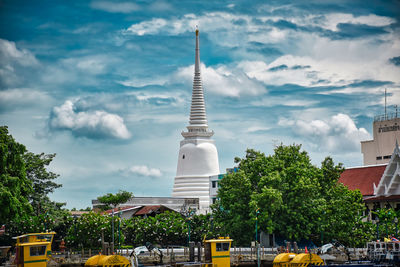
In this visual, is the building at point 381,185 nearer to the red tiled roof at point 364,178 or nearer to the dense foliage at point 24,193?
the red tiled roof at point 364,178

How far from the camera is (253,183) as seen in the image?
65.1 metres

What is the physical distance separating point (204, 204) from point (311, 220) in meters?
34.9

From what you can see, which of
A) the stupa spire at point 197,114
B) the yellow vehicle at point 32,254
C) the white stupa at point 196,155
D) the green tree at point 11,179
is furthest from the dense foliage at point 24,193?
the stupa spire at point 197,114

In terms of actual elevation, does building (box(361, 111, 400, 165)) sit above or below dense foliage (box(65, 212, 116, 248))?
above

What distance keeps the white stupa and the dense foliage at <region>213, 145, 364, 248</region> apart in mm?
32301

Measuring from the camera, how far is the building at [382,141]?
314 ft

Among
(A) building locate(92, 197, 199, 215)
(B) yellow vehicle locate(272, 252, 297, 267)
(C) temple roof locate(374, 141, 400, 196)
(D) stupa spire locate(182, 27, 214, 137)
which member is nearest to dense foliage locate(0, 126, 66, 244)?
(A) building locate(92, 197, 199, 215)

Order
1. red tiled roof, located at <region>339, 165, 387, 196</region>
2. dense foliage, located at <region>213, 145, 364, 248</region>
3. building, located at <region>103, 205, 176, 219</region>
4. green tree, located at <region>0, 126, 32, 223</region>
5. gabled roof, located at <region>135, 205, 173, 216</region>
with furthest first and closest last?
building, located at <region>103, 205, 176, 219</region> → gabled roof, located at <region>135, 205, 173, 216</region> → red tiled roof, located at <region>339, 165, 387, 196</region> → dense foliage, located at <region>213, 145, 364, 248</region> → green tree, located at <region>0, 126, 32, 223</region>

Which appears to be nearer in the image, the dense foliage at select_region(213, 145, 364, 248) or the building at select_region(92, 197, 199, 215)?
the dense foliage at select_region(213, 145, 364, 248)

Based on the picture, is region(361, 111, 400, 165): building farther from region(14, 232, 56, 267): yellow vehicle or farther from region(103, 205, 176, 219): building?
region(14, 232, 56, 267): yellow vehicle

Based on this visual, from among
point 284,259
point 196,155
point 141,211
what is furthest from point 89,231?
point 196,155

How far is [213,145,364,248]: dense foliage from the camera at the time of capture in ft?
200

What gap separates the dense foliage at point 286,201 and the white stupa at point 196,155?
32301mm

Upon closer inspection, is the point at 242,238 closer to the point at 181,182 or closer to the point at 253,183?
the point at 253,183
